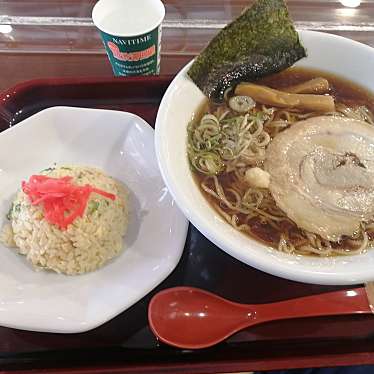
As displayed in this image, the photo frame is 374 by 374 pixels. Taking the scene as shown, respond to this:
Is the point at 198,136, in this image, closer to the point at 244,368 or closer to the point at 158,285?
the point at 158,285

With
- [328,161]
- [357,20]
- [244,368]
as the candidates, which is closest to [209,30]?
[357,20]

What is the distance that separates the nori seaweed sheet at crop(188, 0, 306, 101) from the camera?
1.61 metres

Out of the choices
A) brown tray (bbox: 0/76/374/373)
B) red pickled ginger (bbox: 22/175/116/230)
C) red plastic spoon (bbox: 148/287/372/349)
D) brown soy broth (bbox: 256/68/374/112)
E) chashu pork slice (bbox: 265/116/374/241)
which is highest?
brown soy broth (bbox: 256/68/374/112)

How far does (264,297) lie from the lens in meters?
1.41

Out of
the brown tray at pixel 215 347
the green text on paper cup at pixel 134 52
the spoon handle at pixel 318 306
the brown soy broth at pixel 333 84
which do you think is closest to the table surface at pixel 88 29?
the green text on paper cup at pixel 134 52

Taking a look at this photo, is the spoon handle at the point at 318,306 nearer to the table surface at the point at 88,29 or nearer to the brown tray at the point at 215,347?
the brown tray at the point at 215,347

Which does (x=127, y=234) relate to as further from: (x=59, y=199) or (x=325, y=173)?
(x=325, y=173)

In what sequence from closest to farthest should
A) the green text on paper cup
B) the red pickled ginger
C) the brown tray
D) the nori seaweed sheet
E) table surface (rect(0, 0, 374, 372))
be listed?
the brown tray → the red pickled ginger → the nori seaweed sheet → the green text on paper cup → table surface (rect(0, 0, 374, 372))

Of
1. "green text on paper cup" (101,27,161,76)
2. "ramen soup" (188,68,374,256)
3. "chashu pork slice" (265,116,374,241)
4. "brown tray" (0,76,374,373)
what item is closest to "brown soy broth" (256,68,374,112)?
"ramen soup" (188,68,374,256)

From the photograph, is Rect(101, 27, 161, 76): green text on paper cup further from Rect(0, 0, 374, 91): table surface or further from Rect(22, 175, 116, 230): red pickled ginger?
Rect(22, 175, 116, 230): red pickled ginger

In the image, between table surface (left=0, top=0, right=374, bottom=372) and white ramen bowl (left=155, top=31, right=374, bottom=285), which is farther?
table surface (left=0, top=0, right=374, bottom=372)

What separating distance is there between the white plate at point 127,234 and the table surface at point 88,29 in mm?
474

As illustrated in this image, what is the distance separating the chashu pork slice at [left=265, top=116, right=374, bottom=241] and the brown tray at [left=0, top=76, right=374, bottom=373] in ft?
0.74

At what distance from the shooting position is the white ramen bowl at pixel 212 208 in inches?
46.2
